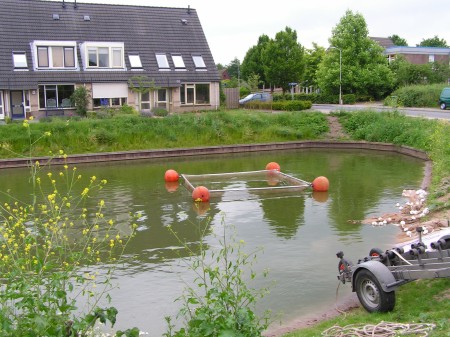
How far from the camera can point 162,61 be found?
3656 cm

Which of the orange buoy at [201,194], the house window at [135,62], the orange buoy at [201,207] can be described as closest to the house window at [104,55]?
the house window at [135,62]

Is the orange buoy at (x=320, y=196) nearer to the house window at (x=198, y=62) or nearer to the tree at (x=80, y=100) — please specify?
the tree at (x=80, y=100)

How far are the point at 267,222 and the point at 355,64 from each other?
4141cm

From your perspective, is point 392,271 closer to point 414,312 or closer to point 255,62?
point 414,312

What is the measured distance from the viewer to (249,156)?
25.7 meters

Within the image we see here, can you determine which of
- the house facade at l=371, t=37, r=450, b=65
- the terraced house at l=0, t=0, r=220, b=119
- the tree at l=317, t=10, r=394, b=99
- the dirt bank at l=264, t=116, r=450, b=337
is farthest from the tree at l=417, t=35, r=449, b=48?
the dirt bank at l=264, t=116, r=450, b=337

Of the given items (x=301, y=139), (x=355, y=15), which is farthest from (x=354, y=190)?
(x=355, y=15)

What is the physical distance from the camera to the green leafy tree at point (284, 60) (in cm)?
5556

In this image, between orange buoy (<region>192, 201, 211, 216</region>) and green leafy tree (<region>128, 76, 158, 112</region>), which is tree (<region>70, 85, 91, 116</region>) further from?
orange buoy (<region>192, 201, 211, 216</region>)

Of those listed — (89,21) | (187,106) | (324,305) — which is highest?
(89,21)

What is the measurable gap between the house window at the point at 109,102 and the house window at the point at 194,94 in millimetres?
4010

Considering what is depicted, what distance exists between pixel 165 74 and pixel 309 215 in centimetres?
2392

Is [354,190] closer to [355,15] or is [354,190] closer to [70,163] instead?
[70,163]

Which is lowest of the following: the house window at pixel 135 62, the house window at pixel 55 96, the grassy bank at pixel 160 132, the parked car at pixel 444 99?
the grassy bank at pixel 160 132
